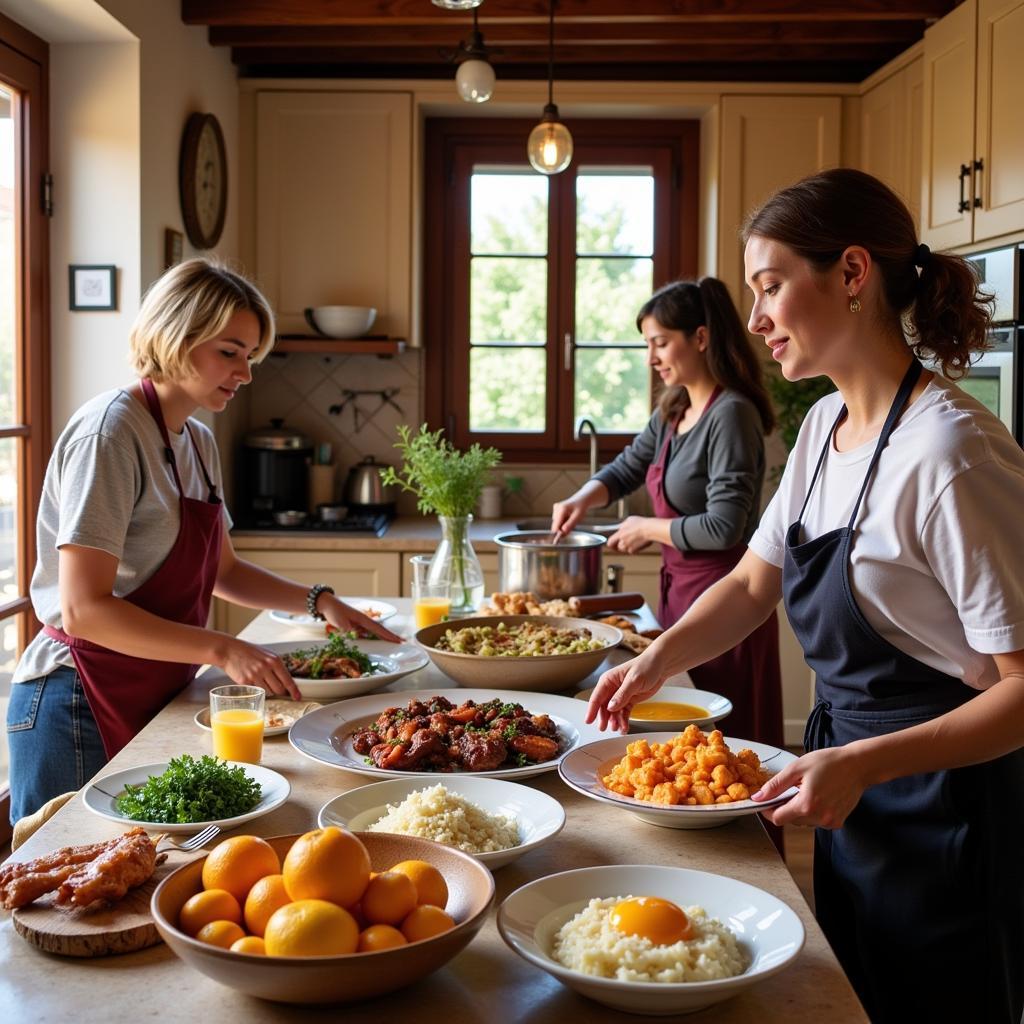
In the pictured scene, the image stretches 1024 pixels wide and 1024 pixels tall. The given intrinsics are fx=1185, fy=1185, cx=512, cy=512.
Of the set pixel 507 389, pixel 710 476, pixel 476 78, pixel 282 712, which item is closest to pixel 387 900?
pixel 282 712

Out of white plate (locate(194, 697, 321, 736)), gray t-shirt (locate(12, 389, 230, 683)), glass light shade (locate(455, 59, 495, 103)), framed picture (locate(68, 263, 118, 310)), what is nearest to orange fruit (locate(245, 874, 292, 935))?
white plate (locate(194, 697, 321, 736))

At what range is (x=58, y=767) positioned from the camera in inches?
81.9

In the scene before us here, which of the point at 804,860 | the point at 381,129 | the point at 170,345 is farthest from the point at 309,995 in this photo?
the point at 381,129

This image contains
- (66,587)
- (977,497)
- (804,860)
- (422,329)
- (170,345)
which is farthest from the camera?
(422,329)

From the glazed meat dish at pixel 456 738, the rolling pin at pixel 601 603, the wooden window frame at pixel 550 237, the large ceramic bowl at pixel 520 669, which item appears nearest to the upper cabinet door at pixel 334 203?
the wooden window frame at pixel 550 237

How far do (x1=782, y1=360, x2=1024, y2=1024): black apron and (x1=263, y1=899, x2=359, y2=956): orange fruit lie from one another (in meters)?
0.78

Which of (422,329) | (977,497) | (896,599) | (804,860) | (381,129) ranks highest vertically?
(381,129)

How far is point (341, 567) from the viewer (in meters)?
4.34

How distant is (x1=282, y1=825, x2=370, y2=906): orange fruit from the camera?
3.43 feet

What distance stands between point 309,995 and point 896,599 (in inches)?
33.8

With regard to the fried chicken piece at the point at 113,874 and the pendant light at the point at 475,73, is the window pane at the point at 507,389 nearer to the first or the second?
the pendant light at the point at 475,73

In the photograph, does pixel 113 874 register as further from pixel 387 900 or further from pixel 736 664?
pixel 736 664

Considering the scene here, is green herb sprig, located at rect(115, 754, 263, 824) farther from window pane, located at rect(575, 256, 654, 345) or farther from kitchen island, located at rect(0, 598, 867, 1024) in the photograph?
window pane, located at rect(575, 256, 654, 345)

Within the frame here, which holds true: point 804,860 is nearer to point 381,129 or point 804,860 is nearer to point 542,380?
point 542,380
